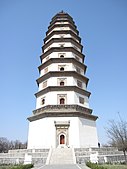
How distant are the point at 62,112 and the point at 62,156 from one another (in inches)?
186

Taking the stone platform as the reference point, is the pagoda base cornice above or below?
above

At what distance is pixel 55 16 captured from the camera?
2539 cm

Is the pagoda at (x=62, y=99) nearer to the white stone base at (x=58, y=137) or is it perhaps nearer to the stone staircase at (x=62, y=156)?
the white stone base at (x=58, y=137)

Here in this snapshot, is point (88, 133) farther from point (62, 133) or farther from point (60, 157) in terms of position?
point (60, 157)

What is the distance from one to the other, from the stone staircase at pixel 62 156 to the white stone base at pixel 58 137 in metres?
2.03

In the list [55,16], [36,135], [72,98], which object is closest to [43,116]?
[36,135]

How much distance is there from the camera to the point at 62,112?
1752 centimetres

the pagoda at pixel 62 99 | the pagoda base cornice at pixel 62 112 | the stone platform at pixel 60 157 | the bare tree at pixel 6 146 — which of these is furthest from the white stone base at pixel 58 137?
the bare tree at pixel 6 146

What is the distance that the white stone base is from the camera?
1655 cm

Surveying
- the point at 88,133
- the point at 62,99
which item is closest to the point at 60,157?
the point at 88,133

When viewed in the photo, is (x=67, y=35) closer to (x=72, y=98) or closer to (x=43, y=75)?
(x=43, y=75)

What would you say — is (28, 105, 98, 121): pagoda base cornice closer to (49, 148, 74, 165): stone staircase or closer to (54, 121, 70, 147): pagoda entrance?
(54, 121, 70, 147): pagoda entrance

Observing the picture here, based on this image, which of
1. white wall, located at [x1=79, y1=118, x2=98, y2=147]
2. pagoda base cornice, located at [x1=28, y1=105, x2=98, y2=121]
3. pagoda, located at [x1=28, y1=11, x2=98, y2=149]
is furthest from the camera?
pagoda base cornice, located at [x1=28, y1=105, x2=98, y2=121]

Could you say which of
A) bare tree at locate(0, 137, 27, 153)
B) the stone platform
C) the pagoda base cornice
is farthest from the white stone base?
bare tree at locate(0, 137, 27, 153)
